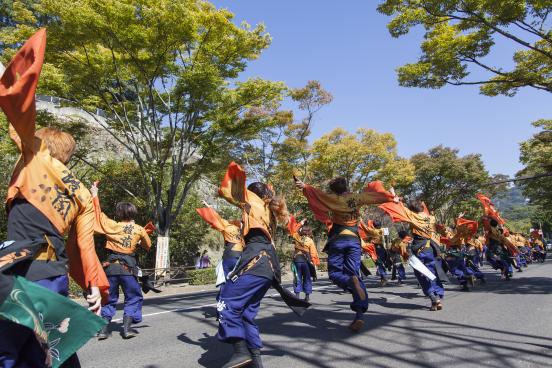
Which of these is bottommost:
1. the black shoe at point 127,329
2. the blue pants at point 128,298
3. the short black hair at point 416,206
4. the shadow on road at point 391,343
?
the shadow on road at point 391,343

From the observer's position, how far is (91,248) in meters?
2.48

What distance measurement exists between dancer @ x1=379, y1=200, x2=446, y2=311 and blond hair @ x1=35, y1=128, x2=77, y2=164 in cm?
597

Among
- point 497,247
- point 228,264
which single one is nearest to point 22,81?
point 228,264

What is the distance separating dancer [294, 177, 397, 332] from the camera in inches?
226

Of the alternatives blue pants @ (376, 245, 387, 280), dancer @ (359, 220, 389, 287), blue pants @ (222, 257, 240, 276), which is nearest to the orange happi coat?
blue pants @ (222, 257, 240, 276)

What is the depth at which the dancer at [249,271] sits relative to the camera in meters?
3.54

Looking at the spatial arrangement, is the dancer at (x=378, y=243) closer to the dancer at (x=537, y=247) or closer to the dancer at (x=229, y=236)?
the dancer at (x=229, y=236)

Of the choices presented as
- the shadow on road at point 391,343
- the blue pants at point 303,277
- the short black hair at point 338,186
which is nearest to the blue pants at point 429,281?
the shadow on road at point 391,343

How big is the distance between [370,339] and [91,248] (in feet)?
12.2

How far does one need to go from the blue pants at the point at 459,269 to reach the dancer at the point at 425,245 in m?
2.82

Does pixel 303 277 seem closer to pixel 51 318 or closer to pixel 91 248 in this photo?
pixel 91 248

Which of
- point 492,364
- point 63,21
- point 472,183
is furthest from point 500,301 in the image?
point 472,183

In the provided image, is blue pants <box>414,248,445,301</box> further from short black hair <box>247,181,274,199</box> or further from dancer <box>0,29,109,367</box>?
dancer <box>0,29,109,367</box>

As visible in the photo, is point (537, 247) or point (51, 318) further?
point (537, 247)
